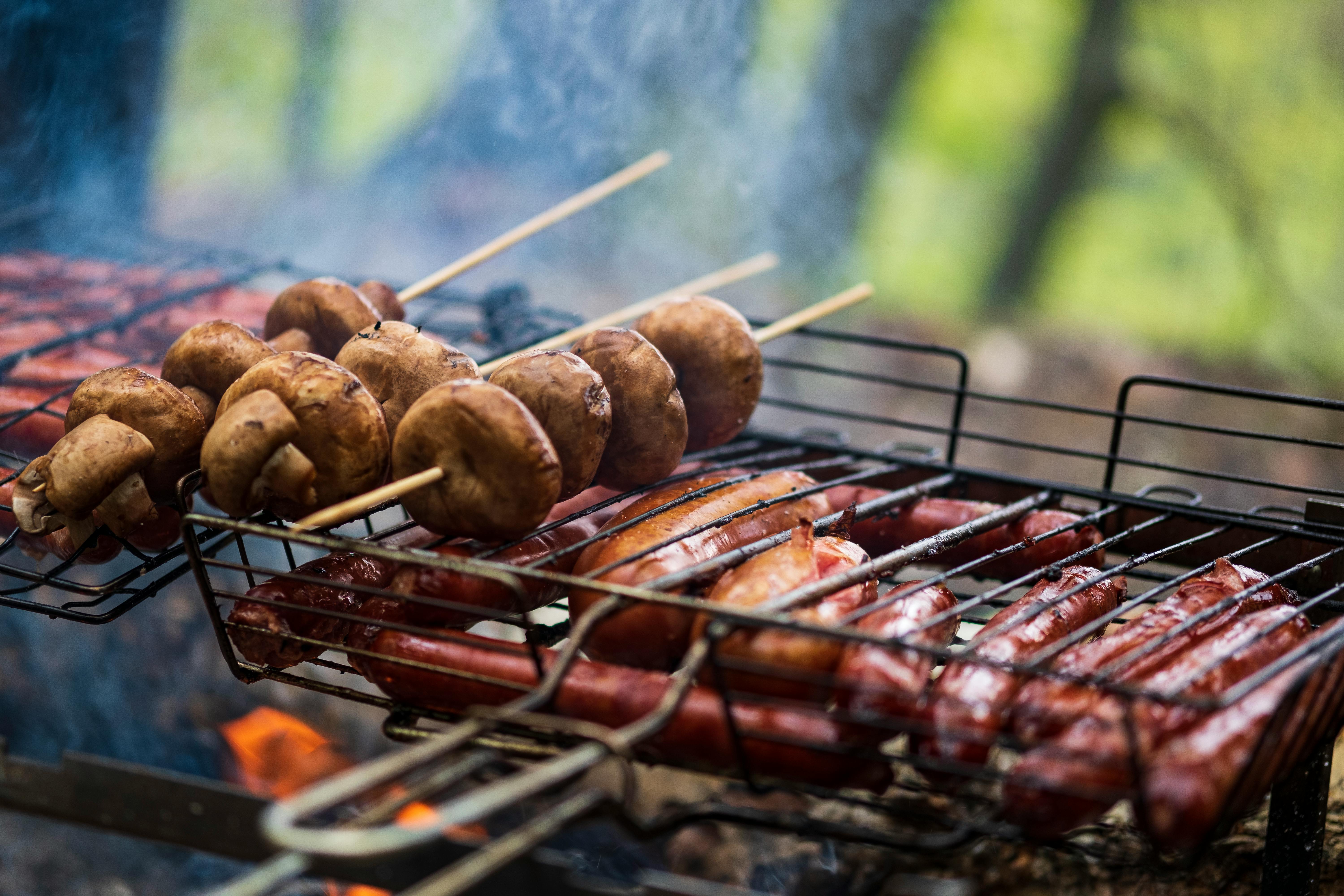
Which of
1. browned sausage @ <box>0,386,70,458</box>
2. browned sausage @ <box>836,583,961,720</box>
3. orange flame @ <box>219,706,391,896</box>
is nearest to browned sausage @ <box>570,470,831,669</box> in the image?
browned sausage @ <box>836,583,961,720</box>

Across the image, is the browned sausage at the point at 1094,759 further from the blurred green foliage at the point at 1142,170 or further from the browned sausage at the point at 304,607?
the blurred green foliage at the point at 1142,170

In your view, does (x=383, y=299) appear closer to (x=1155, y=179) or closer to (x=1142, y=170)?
(x=1142, y=170)

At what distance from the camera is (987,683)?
1.95 metres

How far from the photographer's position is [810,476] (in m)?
3.54

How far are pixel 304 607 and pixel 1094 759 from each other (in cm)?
167

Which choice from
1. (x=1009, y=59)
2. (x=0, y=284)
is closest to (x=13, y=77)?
(x=0, y=284)

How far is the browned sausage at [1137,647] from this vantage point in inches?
74.9

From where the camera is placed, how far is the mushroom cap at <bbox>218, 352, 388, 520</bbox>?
94.4 inches

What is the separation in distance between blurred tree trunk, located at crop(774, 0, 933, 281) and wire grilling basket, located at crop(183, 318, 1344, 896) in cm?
644

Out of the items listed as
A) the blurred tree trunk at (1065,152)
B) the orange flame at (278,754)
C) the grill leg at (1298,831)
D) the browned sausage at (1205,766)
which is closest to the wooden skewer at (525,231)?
the orange flame at (278,754)

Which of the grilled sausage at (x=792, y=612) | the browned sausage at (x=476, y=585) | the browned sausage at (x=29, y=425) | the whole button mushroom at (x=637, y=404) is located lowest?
the grilled sausage at (x=792, y=612)

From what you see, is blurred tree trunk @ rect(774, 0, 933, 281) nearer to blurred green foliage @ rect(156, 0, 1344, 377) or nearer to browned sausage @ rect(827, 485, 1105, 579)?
blurred green foliage @ rect(156, 0, 1344, 377)

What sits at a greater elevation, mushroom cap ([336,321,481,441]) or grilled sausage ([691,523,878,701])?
mushroom cap ([336,321,481,441])

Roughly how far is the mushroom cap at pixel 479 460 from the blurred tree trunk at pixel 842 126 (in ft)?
23.9
